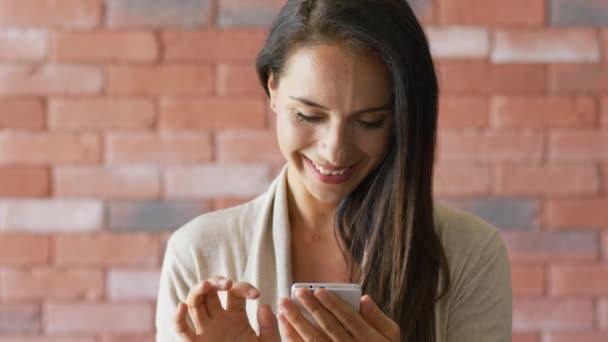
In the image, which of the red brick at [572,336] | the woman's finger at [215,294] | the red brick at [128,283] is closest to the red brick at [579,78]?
the red brick at [572,336]

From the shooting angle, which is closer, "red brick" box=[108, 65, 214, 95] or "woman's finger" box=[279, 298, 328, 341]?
"woman's finger" box=[279, 298, 328, 341]

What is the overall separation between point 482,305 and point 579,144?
30.6 inches

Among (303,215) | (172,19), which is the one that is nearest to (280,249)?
(303,215)

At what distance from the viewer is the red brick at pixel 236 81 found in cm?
193

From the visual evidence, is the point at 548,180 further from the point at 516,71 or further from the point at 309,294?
the point at 309,294

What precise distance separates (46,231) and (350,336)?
1.05 metres

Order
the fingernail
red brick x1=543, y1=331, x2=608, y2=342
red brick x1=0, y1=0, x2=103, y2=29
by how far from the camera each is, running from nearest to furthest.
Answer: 1. the fingernail
2. red brick x1=0, y1=0, x2=103, y2=29
3. red brick x1=543, y1=331, x2=608, y2=342

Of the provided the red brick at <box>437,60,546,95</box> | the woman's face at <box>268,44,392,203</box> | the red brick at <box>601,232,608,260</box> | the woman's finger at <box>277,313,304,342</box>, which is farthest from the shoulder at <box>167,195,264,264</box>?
the red brick at <box>601,232,608,260</box>

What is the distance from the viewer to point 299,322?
3.57 ft

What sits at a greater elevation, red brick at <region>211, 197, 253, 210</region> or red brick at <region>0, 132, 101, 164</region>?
red brick at <region>0, 132, 101, 164</region>

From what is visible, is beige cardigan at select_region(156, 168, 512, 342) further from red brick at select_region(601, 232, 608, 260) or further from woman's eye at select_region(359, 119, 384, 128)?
red brick at select_region(601, 232, 608, 260)

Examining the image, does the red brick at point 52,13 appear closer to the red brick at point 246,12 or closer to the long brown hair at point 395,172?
the red brick at point 246,12

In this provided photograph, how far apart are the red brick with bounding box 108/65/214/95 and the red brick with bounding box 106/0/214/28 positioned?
0.10 metres

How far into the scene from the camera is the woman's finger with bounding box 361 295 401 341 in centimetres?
111
